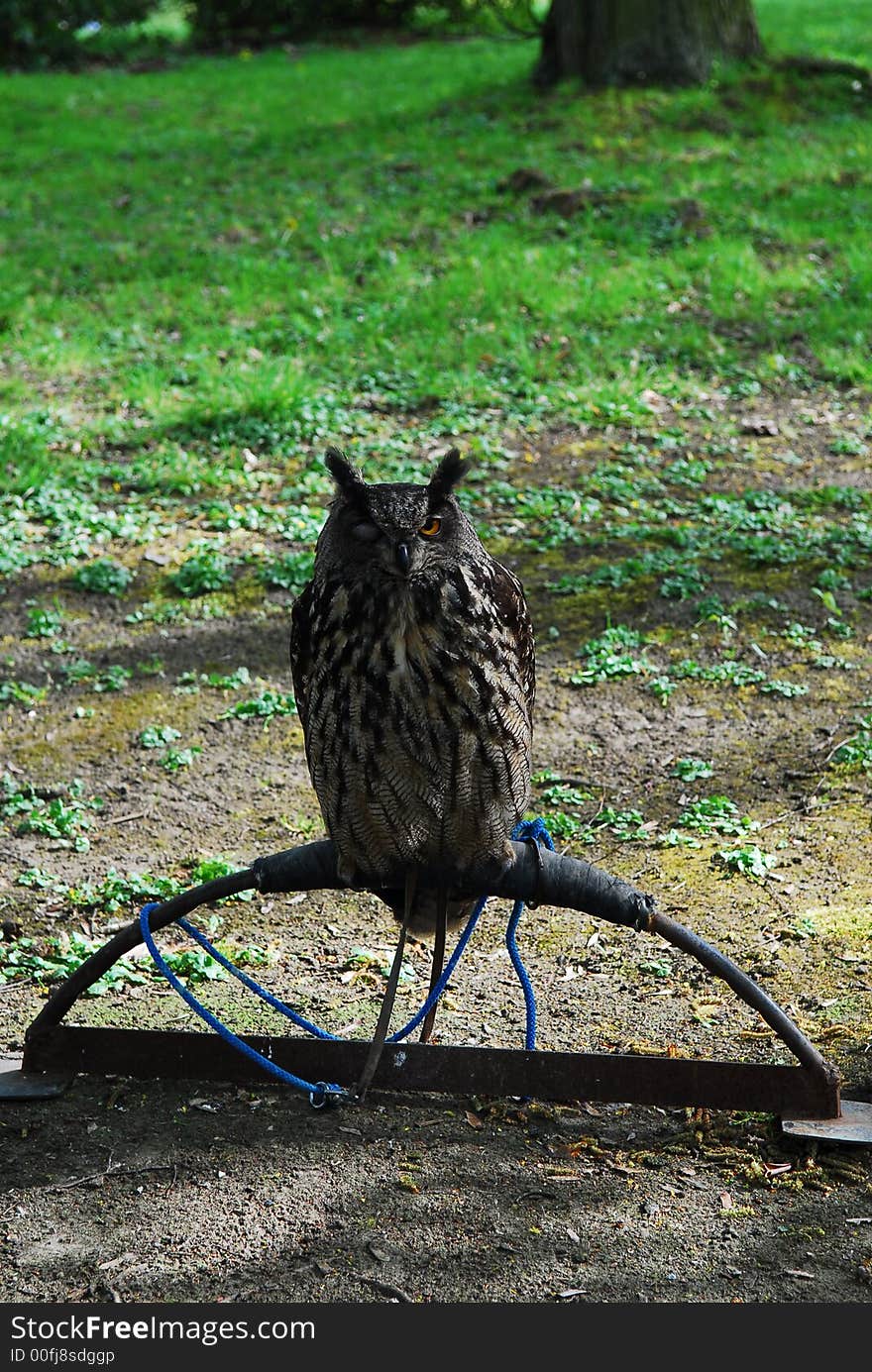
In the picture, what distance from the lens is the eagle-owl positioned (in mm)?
3045

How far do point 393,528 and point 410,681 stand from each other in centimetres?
37

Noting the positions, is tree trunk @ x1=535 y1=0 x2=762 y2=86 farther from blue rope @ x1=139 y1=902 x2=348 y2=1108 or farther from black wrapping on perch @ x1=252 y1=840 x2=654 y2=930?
blue rope @ x1=139 y1=902 x2=348 y2=1108

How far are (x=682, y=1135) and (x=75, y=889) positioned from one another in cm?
217

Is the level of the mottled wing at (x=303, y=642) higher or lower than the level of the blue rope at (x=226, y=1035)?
higher

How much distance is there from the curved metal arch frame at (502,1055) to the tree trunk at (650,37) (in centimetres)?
1248

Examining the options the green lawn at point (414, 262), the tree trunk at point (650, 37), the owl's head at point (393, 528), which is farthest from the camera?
the tree trunk at point (650, 37)

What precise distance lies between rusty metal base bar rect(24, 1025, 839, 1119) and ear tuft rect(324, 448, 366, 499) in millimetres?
1418

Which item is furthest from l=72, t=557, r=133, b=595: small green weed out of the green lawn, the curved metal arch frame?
the curved metal arch frame

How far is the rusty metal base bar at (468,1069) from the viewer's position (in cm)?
341

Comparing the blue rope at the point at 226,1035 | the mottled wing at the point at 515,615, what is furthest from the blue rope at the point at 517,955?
the blue rope at the point at 226,1035

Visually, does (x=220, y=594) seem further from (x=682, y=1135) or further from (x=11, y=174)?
(x=11, y=174)

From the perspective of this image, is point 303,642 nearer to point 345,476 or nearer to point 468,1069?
point 345,476

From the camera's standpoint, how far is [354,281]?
34.1 ft

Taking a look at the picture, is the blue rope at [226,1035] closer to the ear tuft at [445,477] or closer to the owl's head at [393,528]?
the owl's head at [393,528]
